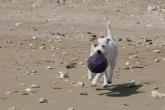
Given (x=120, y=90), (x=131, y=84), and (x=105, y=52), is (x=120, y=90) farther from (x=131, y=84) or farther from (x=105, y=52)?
(x=105, y=52)

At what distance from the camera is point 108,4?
25031 mm

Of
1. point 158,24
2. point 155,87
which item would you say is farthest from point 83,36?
point 155,87

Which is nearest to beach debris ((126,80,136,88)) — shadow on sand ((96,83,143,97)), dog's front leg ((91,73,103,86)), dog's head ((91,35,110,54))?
shadow on sand ((96,83,143,97))

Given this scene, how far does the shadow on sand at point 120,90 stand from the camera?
10.1 metres

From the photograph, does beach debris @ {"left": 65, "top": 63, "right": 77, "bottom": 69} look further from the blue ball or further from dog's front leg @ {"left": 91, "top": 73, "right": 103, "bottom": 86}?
the blue ball

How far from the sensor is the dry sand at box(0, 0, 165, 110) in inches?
377

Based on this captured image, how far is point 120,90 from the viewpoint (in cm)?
1045

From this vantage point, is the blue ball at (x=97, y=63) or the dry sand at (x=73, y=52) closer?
the dry sand at (x=73, y=52)

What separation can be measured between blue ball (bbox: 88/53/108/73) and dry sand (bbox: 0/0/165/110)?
0.34 meters

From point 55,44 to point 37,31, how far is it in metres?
2.70

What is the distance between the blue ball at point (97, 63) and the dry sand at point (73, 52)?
1.13ft

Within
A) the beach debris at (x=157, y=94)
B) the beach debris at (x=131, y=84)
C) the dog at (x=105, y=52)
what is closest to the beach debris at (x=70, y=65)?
the dog at (x=105, y=52)

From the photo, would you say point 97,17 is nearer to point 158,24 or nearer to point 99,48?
point 158,24

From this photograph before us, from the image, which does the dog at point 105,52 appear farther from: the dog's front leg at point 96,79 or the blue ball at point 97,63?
the blue ball at point 97,63
